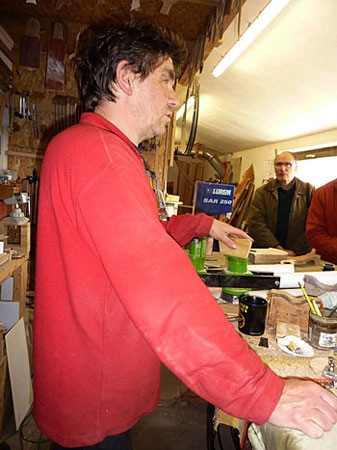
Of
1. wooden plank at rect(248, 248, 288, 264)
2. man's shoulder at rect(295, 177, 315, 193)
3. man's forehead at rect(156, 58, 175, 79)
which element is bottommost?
Result: wooden plank at rect(248, 248, 288, 264)

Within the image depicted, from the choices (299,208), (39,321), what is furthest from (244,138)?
(39,321)

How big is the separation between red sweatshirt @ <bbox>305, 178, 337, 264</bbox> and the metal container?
1.77m

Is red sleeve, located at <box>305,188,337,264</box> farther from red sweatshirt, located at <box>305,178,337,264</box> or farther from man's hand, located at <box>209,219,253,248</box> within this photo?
man's hand, located at <box>209,219,253,248</box>

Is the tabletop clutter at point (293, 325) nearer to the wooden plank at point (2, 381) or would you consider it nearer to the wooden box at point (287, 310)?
the wooden box at point (287, 310)

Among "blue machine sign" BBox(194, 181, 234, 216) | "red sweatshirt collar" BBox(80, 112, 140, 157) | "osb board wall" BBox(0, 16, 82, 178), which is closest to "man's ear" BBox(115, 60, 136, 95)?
"red sweatshirt collar" BBox(80, 112, 140, 157)

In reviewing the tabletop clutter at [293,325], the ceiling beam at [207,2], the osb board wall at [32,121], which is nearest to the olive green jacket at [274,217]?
the ceiling beam at [207,2]

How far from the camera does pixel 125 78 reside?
36.3 inches

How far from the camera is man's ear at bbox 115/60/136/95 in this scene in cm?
92

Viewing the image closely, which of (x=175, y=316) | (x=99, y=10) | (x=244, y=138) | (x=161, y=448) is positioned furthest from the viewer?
(x=244, y=138)

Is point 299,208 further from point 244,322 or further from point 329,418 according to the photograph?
point 329,418

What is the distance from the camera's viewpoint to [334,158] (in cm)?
474

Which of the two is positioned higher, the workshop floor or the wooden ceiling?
the wooden ceiling

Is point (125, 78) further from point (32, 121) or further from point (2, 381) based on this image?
point (32, 121)

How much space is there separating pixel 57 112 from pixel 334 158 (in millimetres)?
3764
